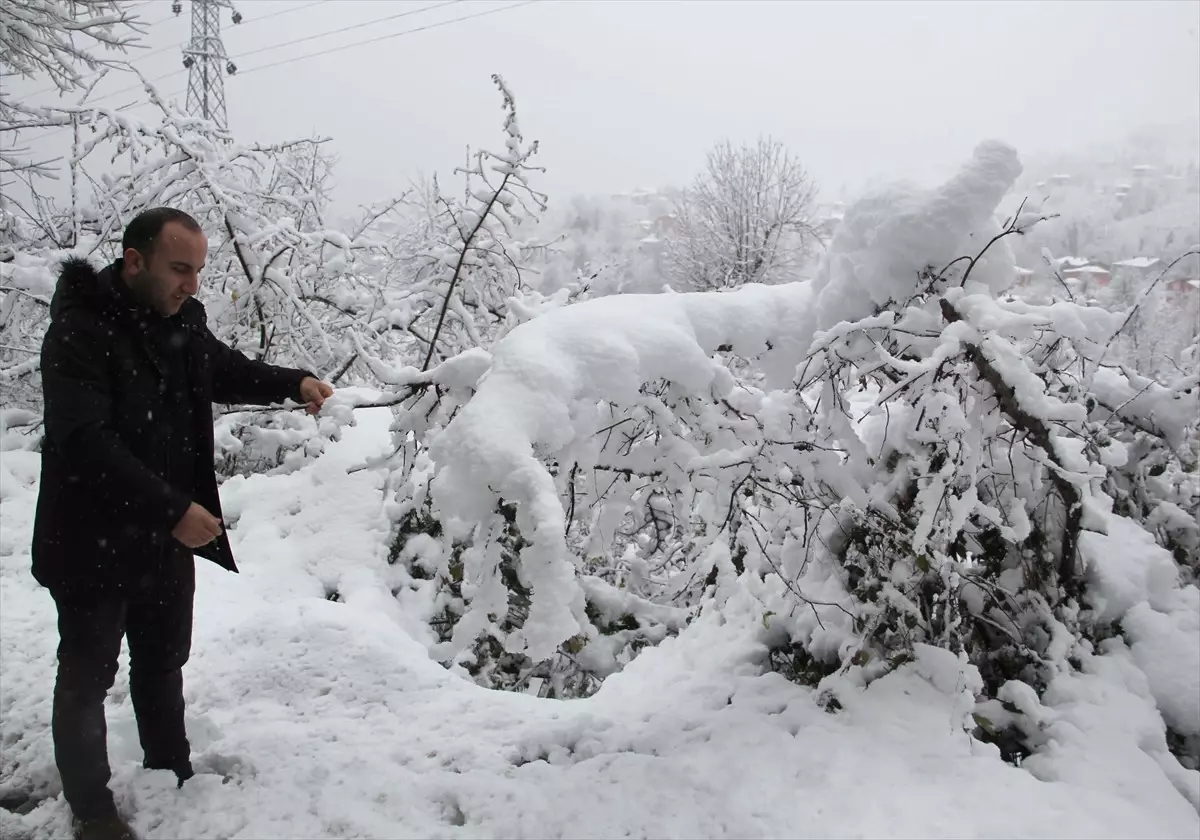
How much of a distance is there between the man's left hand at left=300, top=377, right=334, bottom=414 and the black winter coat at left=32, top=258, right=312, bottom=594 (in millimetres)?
314

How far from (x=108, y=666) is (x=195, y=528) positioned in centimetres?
55

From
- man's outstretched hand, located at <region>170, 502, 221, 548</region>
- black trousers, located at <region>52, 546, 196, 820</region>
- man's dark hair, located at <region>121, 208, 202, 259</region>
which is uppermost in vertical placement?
man's dark hair, located at <region>121, 208, 202, 259</region>

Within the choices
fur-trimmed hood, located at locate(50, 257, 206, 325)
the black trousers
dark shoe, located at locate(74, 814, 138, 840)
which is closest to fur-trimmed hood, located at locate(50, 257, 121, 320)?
fur-trimmed hood, located at locate(50, 257, 206, 325)

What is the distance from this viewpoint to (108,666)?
6.34 ft

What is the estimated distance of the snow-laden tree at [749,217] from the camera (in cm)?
2295

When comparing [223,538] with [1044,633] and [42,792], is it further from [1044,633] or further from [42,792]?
[1044,633]

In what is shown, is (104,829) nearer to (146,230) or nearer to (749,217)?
(146,230)

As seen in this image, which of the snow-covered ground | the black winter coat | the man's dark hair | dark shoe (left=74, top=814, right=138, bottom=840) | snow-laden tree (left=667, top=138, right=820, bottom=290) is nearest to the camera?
the black winter coat

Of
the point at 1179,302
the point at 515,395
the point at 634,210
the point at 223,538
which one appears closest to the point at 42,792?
the point at 223,538

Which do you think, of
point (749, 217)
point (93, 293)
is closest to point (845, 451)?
point (93, 293)

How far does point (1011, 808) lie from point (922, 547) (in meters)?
0.75

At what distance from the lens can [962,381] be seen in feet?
7.45

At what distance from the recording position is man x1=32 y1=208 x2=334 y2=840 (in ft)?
5.60

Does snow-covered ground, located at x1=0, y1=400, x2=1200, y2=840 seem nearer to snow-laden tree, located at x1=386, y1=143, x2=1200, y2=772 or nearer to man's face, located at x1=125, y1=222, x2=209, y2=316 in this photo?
snow-laden tree, located at x1=386, y1=143, x2=1200, y2=772
